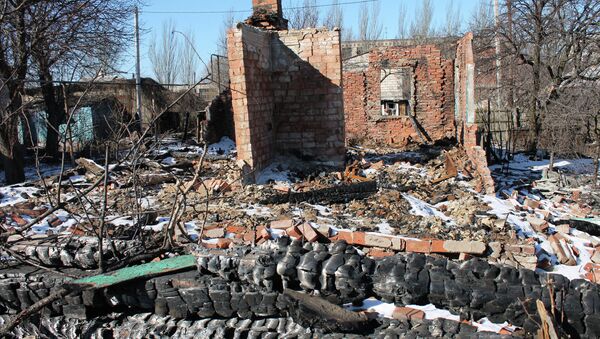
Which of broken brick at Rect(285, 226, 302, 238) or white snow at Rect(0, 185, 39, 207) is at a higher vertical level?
white snow at Rect(0, 185, 39, 207)

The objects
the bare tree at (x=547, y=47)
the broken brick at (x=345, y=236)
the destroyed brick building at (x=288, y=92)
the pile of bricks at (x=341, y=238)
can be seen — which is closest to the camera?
the pile of bricks at (x=341, y=238)

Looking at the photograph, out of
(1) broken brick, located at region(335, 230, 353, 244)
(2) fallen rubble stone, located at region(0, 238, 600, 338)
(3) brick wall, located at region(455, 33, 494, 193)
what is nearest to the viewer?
(2) fallen rubble stone, located at region(0, 238, 600, 338)

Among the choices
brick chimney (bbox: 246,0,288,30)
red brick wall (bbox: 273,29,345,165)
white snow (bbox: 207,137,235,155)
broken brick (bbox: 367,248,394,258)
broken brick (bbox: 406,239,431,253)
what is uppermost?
brick chimney (bbox: 246,0,288,30)

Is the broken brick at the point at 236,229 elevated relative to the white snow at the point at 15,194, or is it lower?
lower

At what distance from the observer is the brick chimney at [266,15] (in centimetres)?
966

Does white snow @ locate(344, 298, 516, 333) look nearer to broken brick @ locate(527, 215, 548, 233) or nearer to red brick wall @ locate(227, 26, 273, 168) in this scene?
broken brick @ locate(527, 215, 548, 233)

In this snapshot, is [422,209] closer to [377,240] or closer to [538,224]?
[538,224]

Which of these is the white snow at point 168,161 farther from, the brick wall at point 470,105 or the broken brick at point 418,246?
the broken brick at point 418,246

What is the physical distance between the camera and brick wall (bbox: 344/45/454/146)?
54.7 ft

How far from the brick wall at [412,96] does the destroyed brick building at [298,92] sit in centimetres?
732

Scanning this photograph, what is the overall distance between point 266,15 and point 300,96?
71.4 inches

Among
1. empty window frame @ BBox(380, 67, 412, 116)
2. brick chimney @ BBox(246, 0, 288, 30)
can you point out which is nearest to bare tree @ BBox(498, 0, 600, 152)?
brick chimney @ BBox(246, 0, 288, 30)

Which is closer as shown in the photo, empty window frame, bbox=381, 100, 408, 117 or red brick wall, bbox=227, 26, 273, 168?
red brick wall, bbox=227, 26, 273, 168

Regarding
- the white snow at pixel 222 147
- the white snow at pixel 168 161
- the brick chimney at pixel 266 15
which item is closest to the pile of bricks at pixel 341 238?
the white snow at pixel 168 161
